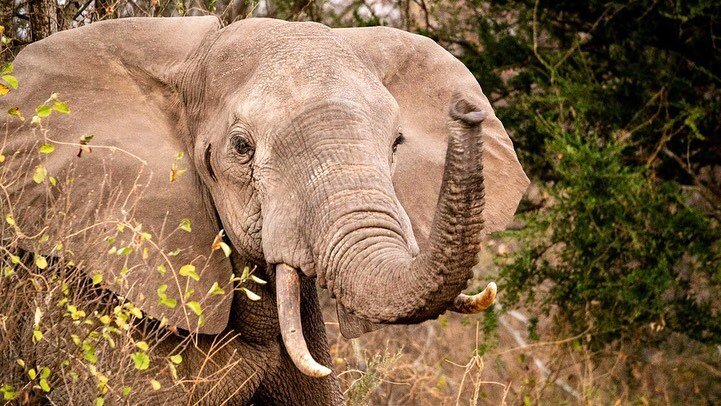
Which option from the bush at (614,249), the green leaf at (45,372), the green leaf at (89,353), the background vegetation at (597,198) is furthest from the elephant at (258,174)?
the bush at (614,249)

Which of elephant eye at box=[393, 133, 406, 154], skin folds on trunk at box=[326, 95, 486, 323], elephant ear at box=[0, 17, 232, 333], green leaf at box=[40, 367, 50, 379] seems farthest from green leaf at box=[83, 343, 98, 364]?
elephant eye at box=[393, 133, 406, 154]

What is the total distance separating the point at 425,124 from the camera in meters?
4.84

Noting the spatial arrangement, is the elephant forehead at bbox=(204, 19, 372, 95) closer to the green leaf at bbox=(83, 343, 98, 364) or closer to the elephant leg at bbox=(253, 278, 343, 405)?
the elephant leg at bbox=(253, 278, 343, 405)

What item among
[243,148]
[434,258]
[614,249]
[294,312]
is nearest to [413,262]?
[434,258]

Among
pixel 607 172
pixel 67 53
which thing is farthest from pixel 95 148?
pixel 607 172

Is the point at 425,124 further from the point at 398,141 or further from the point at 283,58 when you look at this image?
the point at 283,58

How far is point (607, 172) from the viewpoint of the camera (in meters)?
7.34

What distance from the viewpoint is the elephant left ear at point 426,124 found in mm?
4637

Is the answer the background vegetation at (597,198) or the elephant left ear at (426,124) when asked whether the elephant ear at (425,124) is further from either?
the background vegetation at (597,198)

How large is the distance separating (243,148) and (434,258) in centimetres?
100

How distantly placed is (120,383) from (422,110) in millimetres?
1540

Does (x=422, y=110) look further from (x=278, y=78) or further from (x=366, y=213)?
(x=366, y=213)

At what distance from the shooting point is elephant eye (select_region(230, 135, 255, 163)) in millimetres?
4203

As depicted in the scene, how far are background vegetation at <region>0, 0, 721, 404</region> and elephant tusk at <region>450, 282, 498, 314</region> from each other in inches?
124
